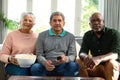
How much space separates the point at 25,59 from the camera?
2.76 metres

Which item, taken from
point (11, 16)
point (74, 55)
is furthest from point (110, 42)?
point (11, 16)

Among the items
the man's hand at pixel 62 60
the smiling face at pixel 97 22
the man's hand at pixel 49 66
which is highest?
the smiling face at pixel 97 22

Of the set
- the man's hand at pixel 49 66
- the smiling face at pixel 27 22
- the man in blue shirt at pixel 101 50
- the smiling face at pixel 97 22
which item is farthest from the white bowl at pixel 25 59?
the smiling face at pixel 97 22

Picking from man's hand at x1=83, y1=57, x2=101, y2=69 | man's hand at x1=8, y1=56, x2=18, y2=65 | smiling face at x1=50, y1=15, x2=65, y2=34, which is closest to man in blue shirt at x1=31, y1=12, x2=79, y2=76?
smiling face at x1=50, y1=15, x2=65, y2=34

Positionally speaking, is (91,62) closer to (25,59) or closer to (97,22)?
(97,22)

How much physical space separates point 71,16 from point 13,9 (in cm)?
102

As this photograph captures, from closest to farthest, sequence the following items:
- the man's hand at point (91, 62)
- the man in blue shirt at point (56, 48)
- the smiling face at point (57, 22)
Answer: the man's hand at point (91, 62), the man in blue shirt at point (56, 48), the smiling face at point (57, 22)

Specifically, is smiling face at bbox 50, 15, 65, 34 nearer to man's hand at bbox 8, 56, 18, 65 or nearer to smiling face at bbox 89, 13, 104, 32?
smiling face at bbox 89, 13, 104, 32

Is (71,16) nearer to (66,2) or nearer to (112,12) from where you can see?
(66,2)

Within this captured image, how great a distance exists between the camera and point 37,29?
4527 mm

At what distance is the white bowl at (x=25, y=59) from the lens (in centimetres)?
275

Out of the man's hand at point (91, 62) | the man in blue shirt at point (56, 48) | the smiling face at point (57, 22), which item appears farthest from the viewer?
the smiling face at point (57, 22)

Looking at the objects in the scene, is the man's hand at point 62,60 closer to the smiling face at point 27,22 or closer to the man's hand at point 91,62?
the man's hand at point 91,62

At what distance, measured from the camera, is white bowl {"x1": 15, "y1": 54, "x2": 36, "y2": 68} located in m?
2.75
